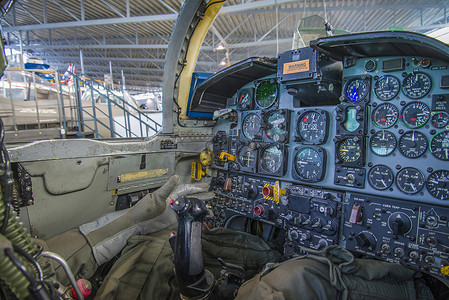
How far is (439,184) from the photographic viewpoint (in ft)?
5.78

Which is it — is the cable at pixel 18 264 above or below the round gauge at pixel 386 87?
below

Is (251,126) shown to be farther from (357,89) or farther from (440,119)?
(440,119)

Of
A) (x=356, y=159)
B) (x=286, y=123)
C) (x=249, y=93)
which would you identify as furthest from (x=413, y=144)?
(x=249, y=93)

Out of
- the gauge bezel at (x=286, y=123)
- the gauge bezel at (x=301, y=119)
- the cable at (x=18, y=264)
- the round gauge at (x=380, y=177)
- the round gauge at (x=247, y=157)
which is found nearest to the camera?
the cable at (x=18, y=264)

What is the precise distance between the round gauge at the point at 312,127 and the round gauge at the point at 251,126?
1.58ft

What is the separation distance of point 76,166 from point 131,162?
51 centimetres

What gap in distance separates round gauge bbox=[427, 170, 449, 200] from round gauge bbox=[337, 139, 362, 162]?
1.59 ft

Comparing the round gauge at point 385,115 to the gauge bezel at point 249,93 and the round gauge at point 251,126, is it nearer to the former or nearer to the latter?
the round gauge at point 251,126

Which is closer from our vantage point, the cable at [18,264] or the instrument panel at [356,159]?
the cable at [18,264]

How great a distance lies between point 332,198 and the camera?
223 centimetres

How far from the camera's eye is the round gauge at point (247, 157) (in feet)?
9.13

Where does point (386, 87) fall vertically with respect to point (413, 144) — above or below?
above

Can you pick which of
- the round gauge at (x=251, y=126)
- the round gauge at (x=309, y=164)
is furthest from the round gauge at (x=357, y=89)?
the round gauge at (x=251, y=126)

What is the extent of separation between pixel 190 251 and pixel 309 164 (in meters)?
1.41
